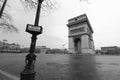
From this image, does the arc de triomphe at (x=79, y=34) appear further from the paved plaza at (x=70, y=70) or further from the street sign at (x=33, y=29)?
the street sign at (x=33, y=29)

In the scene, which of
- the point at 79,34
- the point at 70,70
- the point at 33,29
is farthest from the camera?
the point at 79,34

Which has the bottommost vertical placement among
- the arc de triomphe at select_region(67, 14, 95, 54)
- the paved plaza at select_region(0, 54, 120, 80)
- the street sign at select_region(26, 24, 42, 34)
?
the paved plaza at select_region(0, 54, 120, 80)

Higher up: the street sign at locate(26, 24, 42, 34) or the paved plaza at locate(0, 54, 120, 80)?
the street sign at locate(26, 24, 42, 34)

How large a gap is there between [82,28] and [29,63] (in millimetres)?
57830

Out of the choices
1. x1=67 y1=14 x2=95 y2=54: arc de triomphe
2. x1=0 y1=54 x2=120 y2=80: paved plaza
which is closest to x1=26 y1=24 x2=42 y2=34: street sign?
x1=0 y1=54 x2=120 y2=80: paved plaza

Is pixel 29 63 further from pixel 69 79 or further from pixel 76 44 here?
pixel 76 44

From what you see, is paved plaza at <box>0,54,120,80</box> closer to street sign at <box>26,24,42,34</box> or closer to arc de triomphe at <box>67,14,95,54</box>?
street sign at <box>26,24,42,34</box>

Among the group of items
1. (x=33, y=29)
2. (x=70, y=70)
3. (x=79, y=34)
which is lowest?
(x=70, y=70)

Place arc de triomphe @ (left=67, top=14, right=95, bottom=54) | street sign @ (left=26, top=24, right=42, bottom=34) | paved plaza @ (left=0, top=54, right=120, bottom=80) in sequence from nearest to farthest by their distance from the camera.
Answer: street sign @ (left=26, top=24, right=42, bottom=34) → paved plaza @ (left=0, top=54, right=120, bottom=80) → arc de triomphe @ (left=67, top=14, right=95, bottom=54)

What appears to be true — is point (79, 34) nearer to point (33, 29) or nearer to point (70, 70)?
point (70, 70)

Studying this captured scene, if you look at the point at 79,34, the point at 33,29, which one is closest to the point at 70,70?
the point at 33,29

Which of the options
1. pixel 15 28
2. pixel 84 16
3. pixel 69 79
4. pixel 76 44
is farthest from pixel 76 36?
pixel 69 79

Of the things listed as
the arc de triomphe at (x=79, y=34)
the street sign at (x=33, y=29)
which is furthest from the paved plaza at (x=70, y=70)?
the arc de triomphe at (x=79, y=34)

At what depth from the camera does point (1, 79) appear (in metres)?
5.19
